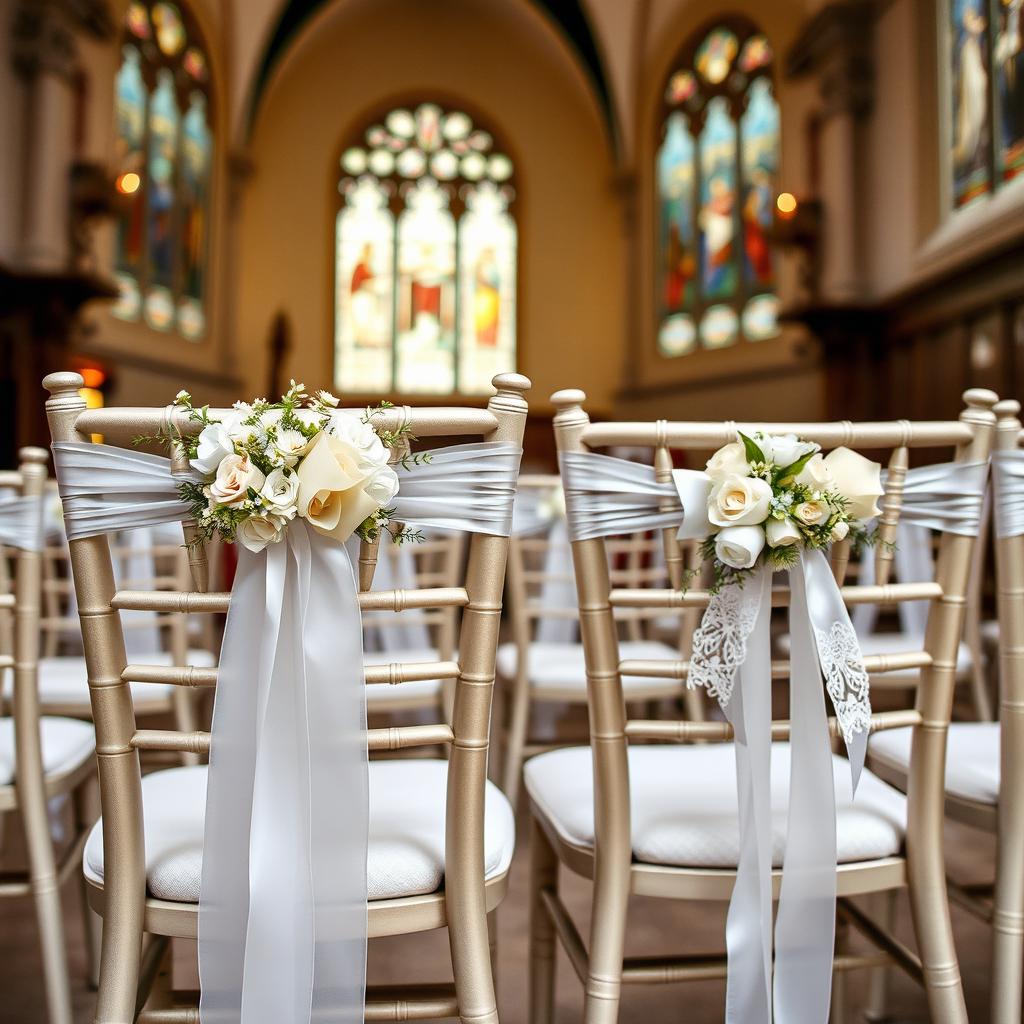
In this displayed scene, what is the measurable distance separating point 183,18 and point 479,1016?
33.2 feet

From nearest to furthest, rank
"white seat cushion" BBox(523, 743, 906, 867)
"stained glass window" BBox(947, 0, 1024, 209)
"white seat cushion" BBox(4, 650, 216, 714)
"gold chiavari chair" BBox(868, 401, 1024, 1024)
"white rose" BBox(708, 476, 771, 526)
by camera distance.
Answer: "white rose" BBox(708, 476, 771, 526) → "white seat cushion" BBox(523, 743, 906, 867) → "gold chiavari chair" BBox(868, 401, 1024, 1024) → "white seat cushion" BBox(4, 650, 216, 714) → "stained glass window" BBox(947, 0, 1024, 209)

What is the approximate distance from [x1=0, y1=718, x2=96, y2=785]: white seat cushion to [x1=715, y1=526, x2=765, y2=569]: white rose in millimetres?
1012

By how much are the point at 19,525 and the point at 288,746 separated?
26.6 inches

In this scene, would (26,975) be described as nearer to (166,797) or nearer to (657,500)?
(166,797)

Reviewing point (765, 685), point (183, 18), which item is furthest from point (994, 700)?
point (183, 18)

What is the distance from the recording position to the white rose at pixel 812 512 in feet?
3.70

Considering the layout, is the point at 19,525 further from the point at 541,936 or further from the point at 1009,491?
the point at 1009,491

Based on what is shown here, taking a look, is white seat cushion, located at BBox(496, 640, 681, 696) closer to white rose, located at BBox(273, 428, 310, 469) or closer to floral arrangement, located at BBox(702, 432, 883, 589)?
floral arrangement, located at BBox(702, 432, 883, 589)

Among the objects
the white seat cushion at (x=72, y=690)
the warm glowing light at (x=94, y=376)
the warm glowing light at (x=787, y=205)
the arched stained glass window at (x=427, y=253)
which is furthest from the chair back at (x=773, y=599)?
the arched stained glass window at (x=427, y=253)

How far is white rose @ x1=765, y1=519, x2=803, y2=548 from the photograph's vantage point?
1.13m

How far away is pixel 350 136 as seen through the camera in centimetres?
1073

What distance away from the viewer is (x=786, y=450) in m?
1.15

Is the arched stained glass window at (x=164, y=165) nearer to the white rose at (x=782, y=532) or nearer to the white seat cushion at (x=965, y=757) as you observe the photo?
the white seat cushion at (x=965, y=757)

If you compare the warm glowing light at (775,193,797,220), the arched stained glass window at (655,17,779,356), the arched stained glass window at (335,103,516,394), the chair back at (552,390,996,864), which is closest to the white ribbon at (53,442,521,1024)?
the chair back at (552,390,996,864)
